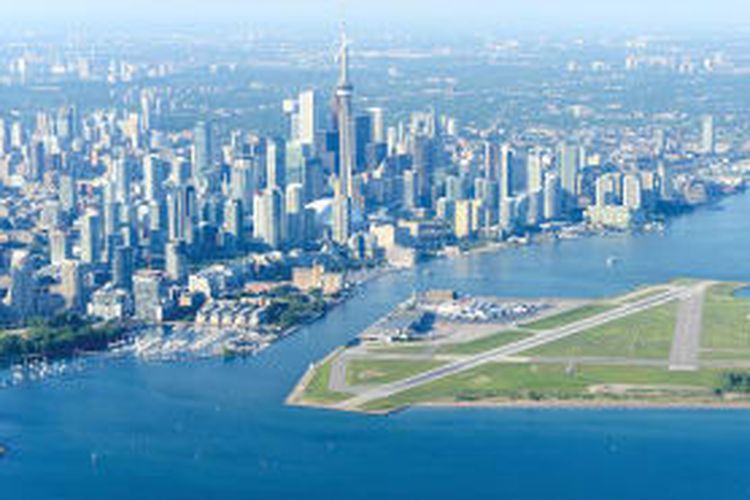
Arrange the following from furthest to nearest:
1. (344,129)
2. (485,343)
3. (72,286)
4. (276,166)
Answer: (344,129), (276,166), (72,286), (485,343)

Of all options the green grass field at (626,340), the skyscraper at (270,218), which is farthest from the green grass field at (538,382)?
the skyscraper at (270,218)

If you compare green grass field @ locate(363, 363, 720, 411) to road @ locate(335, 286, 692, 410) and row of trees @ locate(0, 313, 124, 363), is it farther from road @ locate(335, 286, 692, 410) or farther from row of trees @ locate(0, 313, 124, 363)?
row of trees @ locate(0, 313, 124, 363)

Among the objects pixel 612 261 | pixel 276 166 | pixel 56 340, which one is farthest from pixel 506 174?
pixel 56 340

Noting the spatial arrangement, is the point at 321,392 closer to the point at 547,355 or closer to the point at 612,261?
the point at 547,355

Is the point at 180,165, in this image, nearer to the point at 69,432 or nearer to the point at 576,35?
the point at 69,432

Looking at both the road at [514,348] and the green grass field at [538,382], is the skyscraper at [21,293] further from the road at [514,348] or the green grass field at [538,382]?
the green grass field at [538,382]

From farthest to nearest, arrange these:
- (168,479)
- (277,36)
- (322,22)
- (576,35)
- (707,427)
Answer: (322,22)
(576,35)
(277,36)
(707,427)
(168,479)

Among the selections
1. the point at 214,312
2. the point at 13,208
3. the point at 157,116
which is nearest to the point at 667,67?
the point at 157,116
